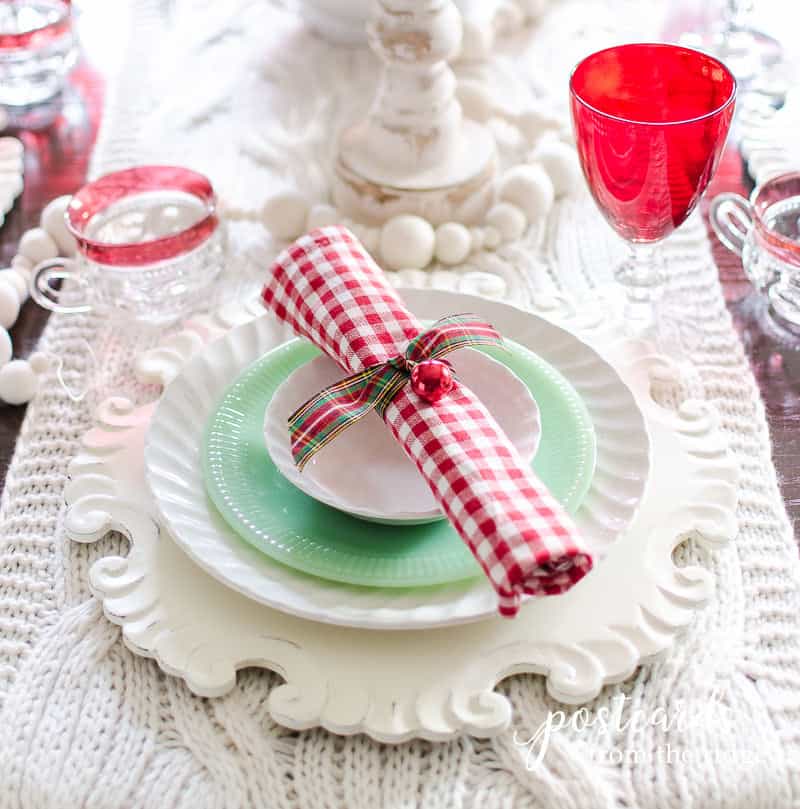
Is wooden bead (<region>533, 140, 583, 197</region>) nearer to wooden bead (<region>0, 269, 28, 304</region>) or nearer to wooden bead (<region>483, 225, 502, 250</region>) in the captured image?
wooden bead (<region>483, 225, 502, 250</region>)

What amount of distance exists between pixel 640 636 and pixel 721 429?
211 mm

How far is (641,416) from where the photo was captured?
25.3 inches

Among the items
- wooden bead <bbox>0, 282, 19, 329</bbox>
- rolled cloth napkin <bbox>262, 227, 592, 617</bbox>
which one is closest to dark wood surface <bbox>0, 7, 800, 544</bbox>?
wooden bead <bbox>0, 282, 19, 329</bbox>

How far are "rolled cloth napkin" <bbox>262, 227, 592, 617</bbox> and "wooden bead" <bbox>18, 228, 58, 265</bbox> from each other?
309 millimetres

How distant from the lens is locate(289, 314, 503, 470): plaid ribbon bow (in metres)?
0.57

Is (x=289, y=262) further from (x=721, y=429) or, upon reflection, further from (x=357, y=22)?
(x=357, y=22)

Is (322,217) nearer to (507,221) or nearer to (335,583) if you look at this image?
(507,221)

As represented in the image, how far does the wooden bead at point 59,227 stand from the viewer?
2.99 feet

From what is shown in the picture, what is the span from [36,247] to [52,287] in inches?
1.6

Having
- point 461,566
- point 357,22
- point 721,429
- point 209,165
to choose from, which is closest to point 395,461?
point 461,566

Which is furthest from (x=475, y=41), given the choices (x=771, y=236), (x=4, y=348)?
(x=4, y=348)

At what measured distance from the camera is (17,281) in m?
0.86

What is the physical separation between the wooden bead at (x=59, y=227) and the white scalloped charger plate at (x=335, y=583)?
265 mm

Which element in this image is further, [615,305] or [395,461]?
[615,305]
